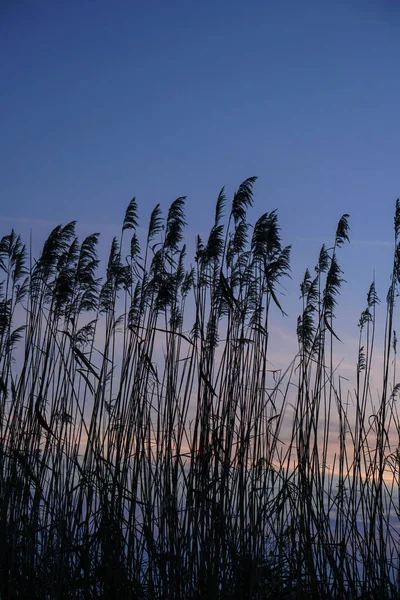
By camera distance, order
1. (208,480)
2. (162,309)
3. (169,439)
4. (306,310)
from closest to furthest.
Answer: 1. (208,480)
2. (169,439)
3. (162,309)
4. (306,310)

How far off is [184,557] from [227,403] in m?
1.06

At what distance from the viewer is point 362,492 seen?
14.0ft

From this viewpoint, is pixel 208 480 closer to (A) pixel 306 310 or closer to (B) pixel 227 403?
(B) pixel 227 403

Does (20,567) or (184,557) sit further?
(20,567)

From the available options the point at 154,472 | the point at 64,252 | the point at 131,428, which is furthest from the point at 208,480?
the point at 64,252

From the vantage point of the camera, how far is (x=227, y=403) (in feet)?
14.1

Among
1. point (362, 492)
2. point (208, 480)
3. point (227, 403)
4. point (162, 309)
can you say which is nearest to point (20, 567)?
point (208, 480)

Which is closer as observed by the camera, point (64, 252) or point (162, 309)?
point (162, 309)

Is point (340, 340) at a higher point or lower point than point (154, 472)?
higher

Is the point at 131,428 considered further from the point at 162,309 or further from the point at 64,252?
the point at 64,252

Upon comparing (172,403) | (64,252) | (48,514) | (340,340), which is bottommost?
(48,514)

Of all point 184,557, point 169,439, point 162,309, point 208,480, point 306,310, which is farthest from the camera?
point 306,310

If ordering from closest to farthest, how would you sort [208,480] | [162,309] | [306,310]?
[208,480], [162,309], [306,310]

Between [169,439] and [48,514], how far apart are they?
989 millimetres
